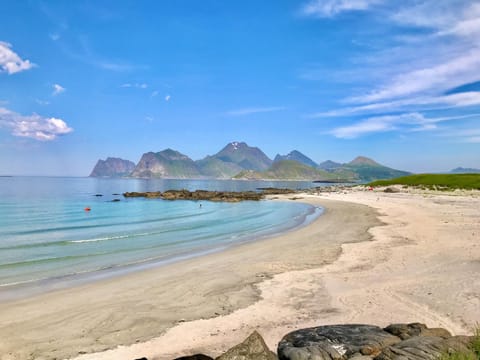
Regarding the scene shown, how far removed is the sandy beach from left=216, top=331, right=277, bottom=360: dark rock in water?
1.82 meters

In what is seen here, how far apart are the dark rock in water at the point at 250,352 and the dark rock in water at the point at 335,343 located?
0.51 metres

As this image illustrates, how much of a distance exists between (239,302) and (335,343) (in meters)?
5.37

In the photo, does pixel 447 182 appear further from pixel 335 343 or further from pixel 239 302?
pixel 335 343

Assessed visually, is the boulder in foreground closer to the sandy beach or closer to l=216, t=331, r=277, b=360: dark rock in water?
l=216, t=331, r=277, b=360: dark rock in water

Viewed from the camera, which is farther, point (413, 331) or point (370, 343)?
point (413, 331)

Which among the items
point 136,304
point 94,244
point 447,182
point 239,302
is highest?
point 447,182

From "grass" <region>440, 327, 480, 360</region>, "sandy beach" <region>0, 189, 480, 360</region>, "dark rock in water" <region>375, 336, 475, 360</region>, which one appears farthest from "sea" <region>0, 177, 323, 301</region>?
"grass" <region>440, 327, 480, 360</region>

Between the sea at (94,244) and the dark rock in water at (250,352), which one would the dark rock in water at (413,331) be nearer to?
the dark rock in water at (250,352)

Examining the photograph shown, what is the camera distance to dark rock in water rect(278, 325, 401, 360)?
21.0 feet

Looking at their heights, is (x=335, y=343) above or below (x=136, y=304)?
above

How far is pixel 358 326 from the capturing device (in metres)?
7.89

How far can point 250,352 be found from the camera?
6266 millimetres

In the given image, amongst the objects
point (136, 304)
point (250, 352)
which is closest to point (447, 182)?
point (136, 304)

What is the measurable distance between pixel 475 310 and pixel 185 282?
10.3 meters
